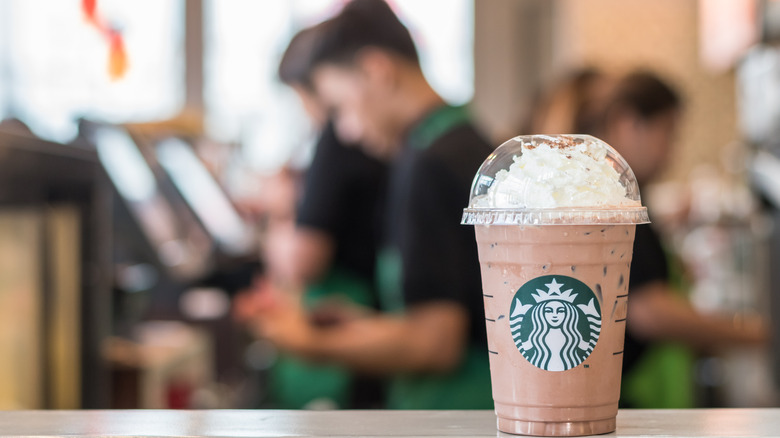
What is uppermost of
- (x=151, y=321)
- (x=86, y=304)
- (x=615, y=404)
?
(x=615, y=404)

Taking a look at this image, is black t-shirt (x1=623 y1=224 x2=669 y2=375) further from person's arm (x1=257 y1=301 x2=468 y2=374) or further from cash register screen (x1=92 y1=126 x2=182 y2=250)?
cash register screen (x1=92 y1=126 x2=182 y2=250)

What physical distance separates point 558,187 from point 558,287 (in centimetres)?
10

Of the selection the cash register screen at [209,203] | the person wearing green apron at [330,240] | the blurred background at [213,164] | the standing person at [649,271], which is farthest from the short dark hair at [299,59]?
the cash register screen at [209,203]

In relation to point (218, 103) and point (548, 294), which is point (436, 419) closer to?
point (548, 294)

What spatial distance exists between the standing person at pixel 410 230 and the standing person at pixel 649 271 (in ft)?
2.17

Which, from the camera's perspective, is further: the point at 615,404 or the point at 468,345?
the point at 468,345

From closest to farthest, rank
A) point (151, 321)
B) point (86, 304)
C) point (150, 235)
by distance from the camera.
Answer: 1. point (86, 304)
2. point (150, 235)
3. point (151, 321)

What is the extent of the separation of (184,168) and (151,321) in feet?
2.93

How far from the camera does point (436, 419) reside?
95cm

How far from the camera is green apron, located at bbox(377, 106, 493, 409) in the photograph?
198cm

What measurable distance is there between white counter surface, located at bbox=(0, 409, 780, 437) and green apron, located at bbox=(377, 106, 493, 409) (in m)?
1.00

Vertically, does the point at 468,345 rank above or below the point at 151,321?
above

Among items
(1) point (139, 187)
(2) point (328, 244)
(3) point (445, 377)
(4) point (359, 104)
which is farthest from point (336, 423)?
(1) point (139, 187)

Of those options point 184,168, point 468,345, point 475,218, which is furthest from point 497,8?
point 475,218
